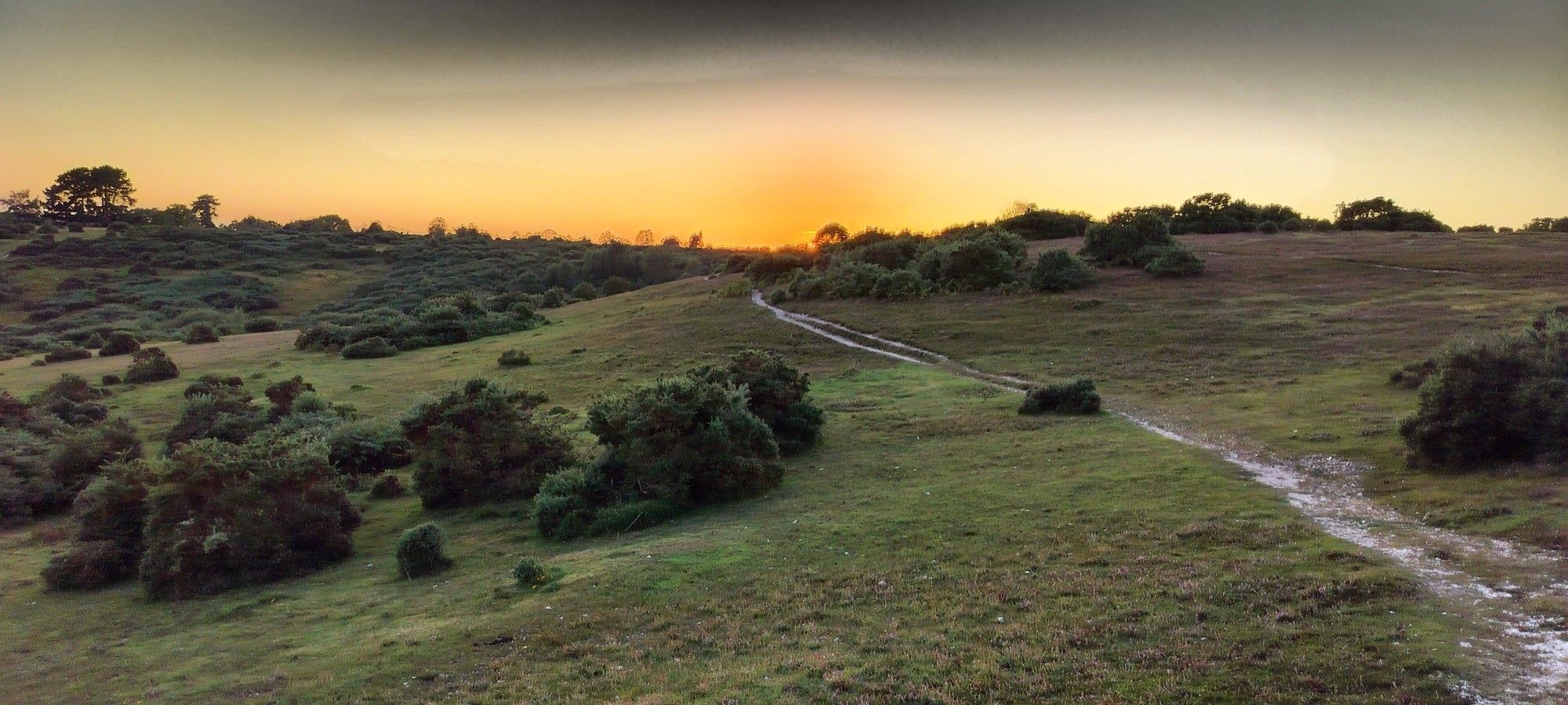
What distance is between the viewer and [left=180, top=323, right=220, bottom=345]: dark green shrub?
228ft

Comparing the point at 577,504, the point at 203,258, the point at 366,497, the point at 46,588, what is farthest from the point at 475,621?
the point at 203,258

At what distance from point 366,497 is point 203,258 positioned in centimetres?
11315

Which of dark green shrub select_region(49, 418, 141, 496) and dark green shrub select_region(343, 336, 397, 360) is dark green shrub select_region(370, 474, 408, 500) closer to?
dark green shrub select_region(49, 418, 141, 496)

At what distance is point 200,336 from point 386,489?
168 feet

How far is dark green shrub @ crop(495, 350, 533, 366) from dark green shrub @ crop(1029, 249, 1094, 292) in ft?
99.5

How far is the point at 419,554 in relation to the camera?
20.5 metres

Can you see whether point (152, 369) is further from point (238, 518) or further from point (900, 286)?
point (900, 286)

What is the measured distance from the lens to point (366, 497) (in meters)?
29.9

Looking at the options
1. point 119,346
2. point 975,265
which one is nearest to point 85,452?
point 119,346

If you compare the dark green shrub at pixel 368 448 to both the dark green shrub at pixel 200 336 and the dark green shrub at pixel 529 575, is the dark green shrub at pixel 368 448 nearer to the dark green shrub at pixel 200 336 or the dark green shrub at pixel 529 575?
the dark green shrub at pixel 529 575

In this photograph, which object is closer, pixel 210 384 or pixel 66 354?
pixel 210 384

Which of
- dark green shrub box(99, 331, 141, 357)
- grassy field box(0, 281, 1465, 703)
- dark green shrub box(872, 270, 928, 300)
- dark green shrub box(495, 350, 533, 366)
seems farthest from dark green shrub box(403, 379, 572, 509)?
dark green shrub box(99, 331, 141, 357)

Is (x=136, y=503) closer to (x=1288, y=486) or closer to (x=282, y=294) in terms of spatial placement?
(x=1288, y=486)

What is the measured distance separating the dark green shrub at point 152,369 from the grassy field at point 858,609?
84.4 feet
